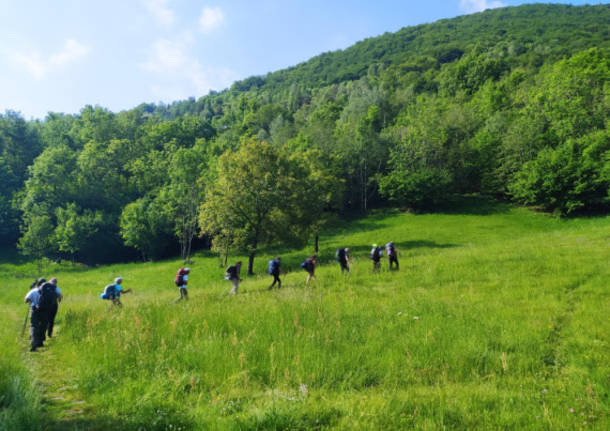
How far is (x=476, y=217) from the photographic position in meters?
46.8

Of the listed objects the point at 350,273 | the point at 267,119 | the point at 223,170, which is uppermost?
the point at 267,119

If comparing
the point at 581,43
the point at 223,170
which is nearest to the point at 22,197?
the point at 223,170

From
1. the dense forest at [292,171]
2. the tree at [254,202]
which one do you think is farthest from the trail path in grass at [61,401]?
the dense forest at [292,171]

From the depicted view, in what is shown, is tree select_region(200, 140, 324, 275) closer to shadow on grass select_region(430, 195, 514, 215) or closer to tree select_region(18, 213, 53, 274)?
tree select_region(18, 213, 53, 274)

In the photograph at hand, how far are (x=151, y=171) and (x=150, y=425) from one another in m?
65.6

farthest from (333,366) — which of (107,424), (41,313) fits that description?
(41,313)

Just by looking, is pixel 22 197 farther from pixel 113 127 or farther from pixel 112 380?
pixel 112 380

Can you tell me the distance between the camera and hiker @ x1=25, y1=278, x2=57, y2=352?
9.64 meters

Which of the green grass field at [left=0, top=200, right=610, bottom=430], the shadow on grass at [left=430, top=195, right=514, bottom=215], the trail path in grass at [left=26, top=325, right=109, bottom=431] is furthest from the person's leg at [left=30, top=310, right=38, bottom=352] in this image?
the shadow on grass at [left=430, top=195, right=514, bottom=215]

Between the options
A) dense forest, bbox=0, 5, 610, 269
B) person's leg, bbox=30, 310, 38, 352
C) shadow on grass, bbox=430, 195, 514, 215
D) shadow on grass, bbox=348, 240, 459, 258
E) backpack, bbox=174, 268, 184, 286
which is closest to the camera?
person's leg, bbox=30, 310, 38, 352

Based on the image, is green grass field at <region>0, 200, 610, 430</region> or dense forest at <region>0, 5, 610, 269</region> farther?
dense forest at <region>0, 5, 610, 269</region>

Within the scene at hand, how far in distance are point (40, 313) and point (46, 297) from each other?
0.61 metres

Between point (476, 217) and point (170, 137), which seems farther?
point (170, 137)

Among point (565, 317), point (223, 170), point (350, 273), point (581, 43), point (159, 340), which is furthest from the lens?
point (581, 43)
